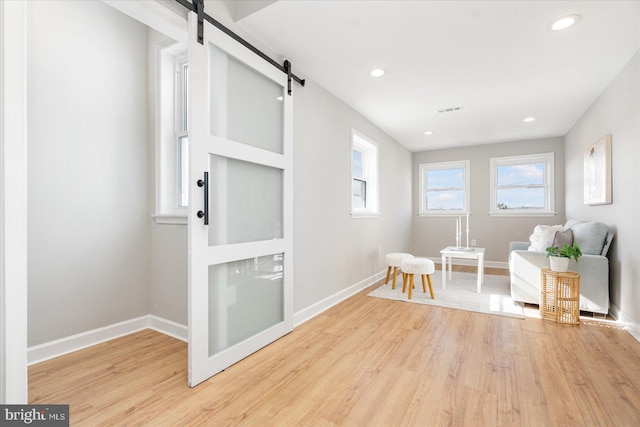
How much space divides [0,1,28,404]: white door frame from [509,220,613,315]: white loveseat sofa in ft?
13.4

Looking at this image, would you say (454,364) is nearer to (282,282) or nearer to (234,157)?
(282,282)

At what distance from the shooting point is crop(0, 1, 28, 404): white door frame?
1.18 metres

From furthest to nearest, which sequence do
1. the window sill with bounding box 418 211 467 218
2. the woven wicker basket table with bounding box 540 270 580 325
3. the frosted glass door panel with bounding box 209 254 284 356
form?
the window sill with bounding box 418 211 467 218 < the woven wicker basket table with bounding box 540 270 580 325 < the frosted glass door panel with bounding box 209 254 284 356

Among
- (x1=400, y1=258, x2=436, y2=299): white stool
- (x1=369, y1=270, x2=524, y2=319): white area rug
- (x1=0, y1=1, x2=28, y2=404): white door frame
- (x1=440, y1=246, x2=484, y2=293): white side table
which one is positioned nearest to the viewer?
Answer: (x1=0, y1=1, x2=28, y2=404): white door frame

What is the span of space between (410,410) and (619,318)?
8.78ft

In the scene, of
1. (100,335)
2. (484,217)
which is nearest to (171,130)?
(100,335)

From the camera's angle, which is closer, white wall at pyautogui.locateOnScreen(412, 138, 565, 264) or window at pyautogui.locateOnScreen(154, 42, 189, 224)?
window at pyautogui.locateOnScreen(154, 42, 189, 224)

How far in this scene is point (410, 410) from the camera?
1604 mm

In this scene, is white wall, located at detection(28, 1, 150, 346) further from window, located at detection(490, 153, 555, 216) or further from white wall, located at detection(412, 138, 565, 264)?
window, located at detection(490, 153, 555, 216)

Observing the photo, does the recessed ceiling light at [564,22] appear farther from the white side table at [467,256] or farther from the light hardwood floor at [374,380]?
the white side table at [467,256]

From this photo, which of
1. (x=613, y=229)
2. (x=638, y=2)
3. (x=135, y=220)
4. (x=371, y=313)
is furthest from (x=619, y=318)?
(x=135, y=220)

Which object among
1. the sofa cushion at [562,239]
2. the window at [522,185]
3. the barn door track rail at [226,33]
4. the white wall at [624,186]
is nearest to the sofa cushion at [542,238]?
the sofa cushion at [562,239]

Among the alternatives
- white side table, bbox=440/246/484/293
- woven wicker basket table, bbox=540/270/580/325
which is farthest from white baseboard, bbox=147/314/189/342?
woven wicker basket table, bbox=540/270/580/325

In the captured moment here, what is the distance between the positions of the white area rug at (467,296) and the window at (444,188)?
2.06 meters
